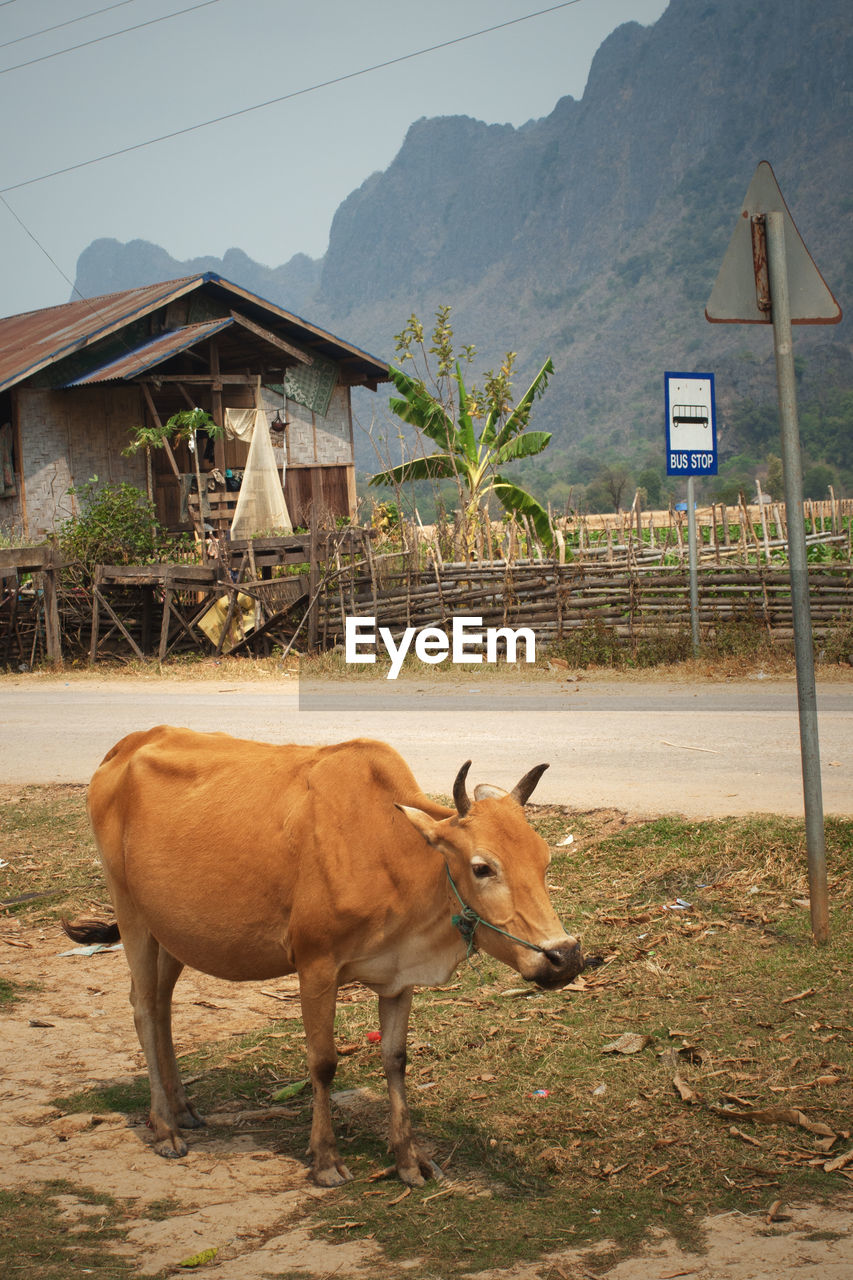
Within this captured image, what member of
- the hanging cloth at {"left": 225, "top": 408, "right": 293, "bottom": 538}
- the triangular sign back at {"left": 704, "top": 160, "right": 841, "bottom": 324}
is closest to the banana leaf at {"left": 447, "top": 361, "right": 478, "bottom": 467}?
the hanging cloth at {"left": 225, "top": 408, "right": 293, "bottom": 538}

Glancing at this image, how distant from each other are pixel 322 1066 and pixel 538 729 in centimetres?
778

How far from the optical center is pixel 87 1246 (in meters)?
3.71

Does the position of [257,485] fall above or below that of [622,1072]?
above

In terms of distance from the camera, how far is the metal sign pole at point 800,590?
18.9ft

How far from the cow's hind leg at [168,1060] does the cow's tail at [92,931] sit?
1.30ft

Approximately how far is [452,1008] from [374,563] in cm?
1443

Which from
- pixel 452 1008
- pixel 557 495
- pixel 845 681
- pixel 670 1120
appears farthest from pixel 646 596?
pixel 557 495

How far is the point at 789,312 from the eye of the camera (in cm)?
585

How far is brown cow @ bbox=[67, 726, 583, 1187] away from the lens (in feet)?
12.8

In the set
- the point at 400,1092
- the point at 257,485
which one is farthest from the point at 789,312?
the point at 257,485

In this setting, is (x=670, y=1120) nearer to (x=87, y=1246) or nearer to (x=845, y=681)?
(x=87, y=1246)

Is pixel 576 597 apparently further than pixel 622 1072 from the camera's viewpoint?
Yes

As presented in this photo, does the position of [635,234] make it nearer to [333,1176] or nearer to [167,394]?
[167,394]

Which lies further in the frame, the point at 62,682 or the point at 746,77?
the point at 746,77
